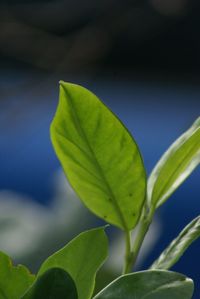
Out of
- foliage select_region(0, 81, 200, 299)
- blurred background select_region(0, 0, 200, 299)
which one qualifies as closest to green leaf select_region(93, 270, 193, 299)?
→ foliage select_region(0, 81, 200, 299)

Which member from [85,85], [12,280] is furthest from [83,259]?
[85,85]

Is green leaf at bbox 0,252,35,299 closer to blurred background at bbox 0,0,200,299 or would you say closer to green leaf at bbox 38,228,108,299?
green leaf at bbox 38,228,108,299

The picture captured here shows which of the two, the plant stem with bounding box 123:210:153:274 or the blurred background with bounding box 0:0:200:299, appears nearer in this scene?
the plant stem with bounding box 123:210:153:274

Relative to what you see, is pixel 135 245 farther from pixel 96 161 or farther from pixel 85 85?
pixel 85 85

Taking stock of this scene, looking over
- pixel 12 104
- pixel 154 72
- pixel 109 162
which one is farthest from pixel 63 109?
pixel 154 72

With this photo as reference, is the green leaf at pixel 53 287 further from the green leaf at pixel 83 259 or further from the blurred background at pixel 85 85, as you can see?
the blurred background at pixel 85 85

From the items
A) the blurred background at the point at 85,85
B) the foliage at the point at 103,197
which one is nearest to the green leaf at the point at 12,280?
the foliage at the point at 103,197
